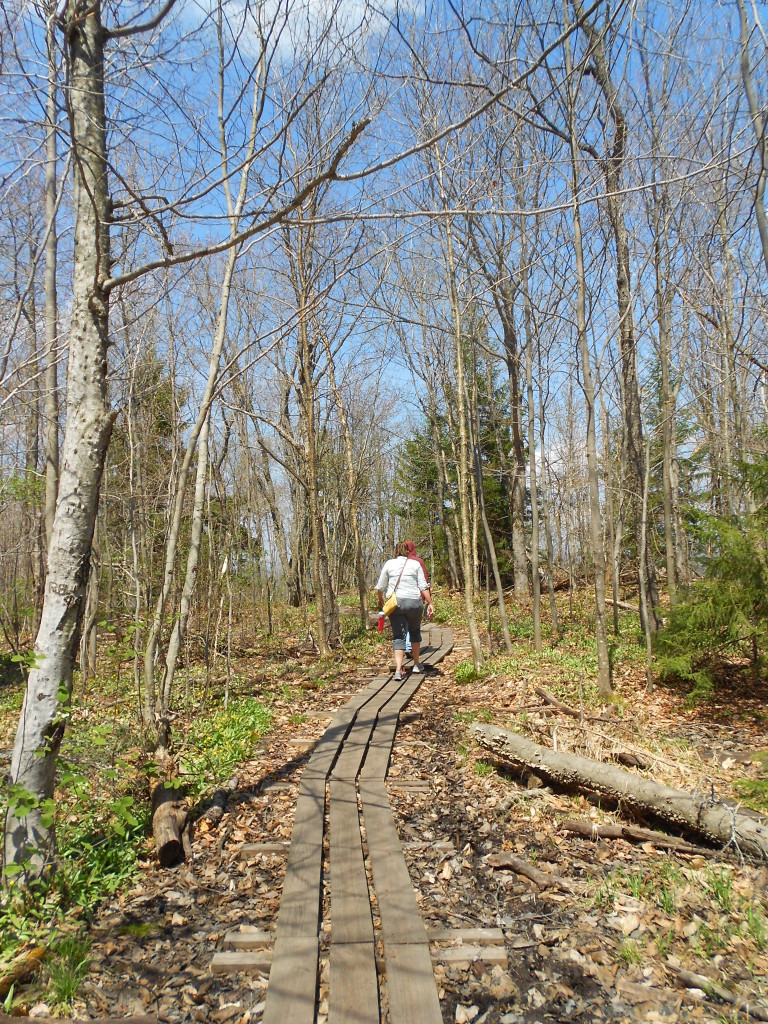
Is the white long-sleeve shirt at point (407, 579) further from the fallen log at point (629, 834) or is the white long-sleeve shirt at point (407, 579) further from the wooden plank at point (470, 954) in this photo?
the wooden plank at point (470, 954)

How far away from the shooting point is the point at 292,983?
2.66 meters

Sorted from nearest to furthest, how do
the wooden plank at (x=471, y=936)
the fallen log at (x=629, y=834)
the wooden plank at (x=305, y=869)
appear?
the wooden plank at (x=471, y=936) → the wooden plank at (x=305, y=869) → the fallen log at (x=629, y=834)

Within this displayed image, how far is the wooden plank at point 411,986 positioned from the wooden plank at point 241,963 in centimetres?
58

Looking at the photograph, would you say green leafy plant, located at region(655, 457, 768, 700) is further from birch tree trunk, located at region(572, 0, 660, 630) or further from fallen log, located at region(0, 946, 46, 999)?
fallen log, located at region(0, 946, 46, 999)

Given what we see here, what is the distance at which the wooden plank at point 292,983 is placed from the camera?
247 cm

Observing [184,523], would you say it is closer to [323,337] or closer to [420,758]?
[323,337]

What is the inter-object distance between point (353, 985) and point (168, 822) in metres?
2.07

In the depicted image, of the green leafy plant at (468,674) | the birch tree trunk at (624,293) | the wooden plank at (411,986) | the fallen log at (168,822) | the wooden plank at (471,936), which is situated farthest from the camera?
the green leafy plant at (468,674)

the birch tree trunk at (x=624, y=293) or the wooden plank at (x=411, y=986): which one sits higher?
the birch tree trunk at (x=624, y=293)

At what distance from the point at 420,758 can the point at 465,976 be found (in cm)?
304

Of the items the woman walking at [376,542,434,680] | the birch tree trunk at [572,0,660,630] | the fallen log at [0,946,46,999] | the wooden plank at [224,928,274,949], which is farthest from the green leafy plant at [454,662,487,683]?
the fallen log at [0,946,46,999]

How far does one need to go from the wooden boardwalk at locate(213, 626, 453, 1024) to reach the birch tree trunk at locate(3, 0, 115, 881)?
4.35 ft

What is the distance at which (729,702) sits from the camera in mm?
6707

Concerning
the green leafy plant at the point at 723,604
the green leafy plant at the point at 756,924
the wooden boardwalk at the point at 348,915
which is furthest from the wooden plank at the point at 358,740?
the green leafy plant at the point at 723,604
